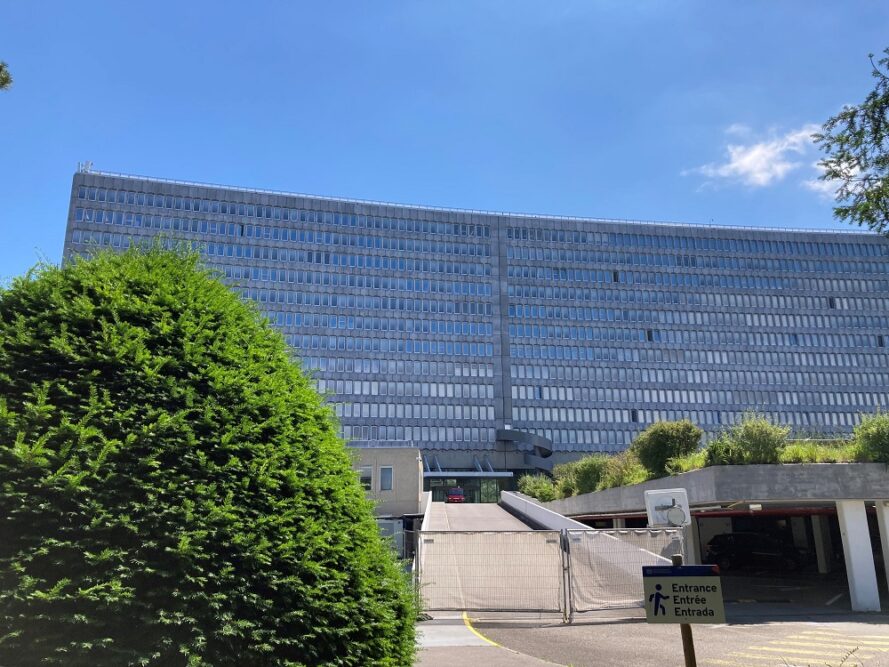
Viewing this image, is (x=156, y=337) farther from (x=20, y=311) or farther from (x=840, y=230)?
(x=840, y=230)

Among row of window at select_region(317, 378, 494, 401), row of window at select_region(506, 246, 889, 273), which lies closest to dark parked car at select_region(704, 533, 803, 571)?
row of window at select_region(317, 378, 494, 401)

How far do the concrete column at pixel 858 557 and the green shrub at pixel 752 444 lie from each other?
7.24ft

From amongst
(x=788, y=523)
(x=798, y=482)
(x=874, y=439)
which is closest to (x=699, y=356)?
(x=788, y=523)

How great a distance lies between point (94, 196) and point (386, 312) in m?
44.0

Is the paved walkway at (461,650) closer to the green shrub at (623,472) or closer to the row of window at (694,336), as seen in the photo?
the green shrub at (623,472)

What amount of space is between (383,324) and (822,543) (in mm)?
76509

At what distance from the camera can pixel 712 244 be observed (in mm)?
111938

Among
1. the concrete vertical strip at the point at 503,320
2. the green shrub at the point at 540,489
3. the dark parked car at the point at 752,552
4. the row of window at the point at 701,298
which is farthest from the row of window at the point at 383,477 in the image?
the row of window at the point at 701,298

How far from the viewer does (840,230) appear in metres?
115

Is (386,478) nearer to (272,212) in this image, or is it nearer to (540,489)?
(540,489)

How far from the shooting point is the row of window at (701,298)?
107938 millimetres

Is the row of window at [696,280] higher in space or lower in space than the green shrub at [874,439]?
higher

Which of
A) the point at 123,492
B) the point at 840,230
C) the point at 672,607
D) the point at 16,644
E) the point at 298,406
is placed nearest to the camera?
the point at 16,644

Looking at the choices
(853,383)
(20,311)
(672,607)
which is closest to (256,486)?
(20,311)
